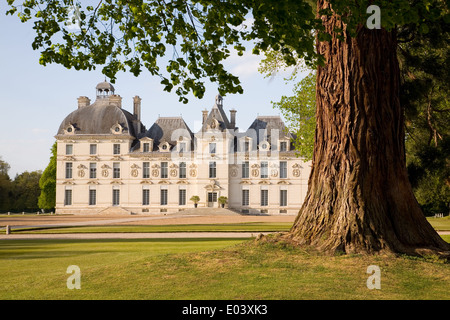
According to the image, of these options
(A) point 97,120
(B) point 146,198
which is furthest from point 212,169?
(A) point 97,120

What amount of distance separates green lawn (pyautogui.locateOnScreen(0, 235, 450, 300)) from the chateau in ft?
130

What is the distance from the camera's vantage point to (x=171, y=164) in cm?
4950

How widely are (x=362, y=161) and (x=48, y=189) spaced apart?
50.7 metres

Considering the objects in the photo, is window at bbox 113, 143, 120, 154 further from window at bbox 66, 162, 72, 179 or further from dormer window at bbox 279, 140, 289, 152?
dormer window at bbox 279, 140, 289, 152

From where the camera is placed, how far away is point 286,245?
8219 millimetres

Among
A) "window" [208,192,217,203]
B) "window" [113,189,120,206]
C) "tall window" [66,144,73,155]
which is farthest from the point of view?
"tall window" [66,144,73,155]

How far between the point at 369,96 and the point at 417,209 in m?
2.08

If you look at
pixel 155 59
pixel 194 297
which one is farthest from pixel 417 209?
pixel 155 59

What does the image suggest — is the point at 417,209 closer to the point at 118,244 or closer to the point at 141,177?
the point at 118,244

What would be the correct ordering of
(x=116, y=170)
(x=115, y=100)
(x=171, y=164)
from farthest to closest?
(x=115, y=100) < (x=116, y=170) < (x=171, y=164)

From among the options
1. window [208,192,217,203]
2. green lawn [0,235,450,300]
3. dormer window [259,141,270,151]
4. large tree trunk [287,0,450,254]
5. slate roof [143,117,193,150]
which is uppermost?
slate roof [143,117,193,150]

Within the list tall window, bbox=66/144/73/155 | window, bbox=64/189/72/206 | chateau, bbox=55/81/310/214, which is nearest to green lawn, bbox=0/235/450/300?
chateau, bbox=55/81/310/214

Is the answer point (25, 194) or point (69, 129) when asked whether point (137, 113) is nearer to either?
point (69, 129)

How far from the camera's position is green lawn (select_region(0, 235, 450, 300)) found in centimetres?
621
